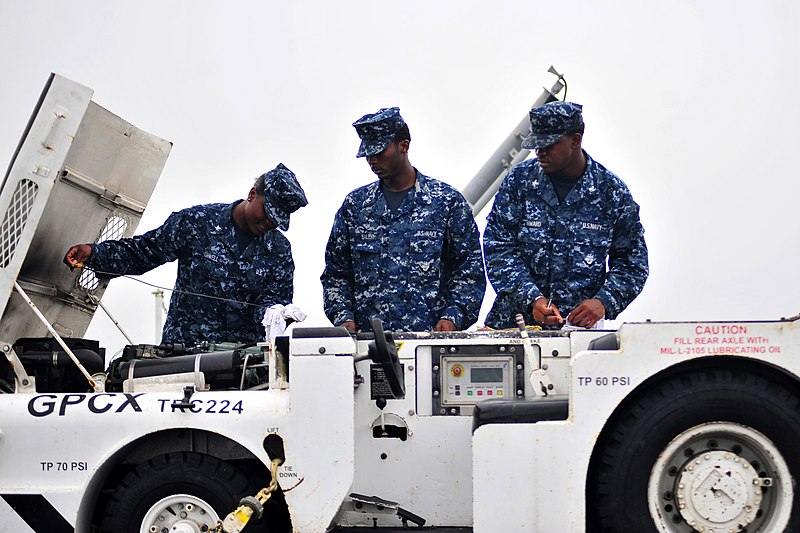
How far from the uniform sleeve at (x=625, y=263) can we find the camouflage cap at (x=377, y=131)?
1695 mm

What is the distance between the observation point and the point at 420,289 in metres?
8.47

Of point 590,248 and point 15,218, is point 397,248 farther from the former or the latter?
point 15,218

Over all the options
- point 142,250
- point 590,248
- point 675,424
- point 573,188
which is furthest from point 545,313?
point 142,250

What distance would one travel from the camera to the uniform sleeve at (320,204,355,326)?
27.9ft

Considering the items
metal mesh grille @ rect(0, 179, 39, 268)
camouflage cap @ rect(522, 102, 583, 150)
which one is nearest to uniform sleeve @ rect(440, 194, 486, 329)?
camouflage cap @ rect(522, 102, 583, 150)

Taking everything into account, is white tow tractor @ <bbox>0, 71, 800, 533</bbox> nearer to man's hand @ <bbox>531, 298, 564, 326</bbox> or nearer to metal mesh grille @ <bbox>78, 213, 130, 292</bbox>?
man's hand @ <bbox>531, 298, 564, 326</bbox>

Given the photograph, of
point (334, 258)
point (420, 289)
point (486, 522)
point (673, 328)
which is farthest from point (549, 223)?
point (486, 522)

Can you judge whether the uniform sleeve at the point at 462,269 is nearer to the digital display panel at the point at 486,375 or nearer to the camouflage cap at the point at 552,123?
the camouflage cap at the point at 552,123

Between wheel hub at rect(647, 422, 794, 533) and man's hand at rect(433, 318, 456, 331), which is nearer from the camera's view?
wheel hub at rect(647, 422, 794, 533)

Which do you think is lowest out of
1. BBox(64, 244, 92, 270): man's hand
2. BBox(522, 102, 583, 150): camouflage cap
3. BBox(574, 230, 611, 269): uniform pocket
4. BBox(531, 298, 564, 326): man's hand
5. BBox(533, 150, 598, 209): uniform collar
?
BBox(531, 298, 564, 326): man's hand

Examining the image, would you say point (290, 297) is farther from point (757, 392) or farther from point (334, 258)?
point (757, 392)

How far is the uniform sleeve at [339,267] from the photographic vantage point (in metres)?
8.52

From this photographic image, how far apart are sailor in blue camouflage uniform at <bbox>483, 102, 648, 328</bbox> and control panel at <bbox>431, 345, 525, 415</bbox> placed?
1.09 m

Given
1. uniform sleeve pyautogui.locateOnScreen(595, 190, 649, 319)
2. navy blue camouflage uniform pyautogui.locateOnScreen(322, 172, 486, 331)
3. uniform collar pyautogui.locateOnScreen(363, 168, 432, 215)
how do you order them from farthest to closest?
1. uniform collar pyautogui.locateOnScreen(363, 168, 432, 215)
2. navy blue camouflage uniform pyautogui.locateOnScreen(322, 172, 486, 331)
3. uniform sleeve pyautogui.locateOnScreen(595, 190, 649, 319)
